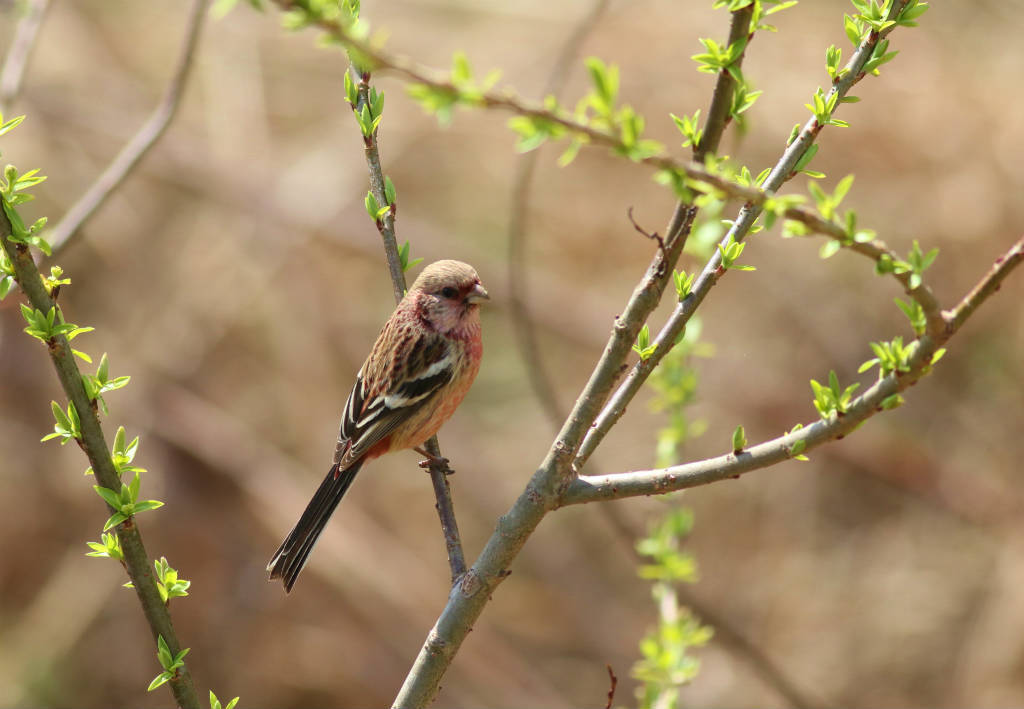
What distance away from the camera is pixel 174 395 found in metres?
7.67

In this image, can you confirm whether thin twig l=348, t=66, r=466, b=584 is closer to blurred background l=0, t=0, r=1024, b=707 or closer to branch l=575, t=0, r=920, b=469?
branch l=575, t=0, r=920, b=469

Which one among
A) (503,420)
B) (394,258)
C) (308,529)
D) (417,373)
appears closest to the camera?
(394,258)

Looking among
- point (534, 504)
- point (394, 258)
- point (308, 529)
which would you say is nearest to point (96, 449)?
point (534, 504)

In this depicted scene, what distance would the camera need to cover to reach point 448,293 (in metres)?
4.85

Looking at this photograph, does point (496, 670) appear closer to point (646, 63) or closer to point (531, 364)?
point (531, 364)

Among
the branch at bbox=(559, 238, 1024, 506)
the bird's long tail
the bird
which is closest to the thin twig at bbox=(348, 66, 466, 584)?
the branch at bbox=(559, 238, 1024, 506)

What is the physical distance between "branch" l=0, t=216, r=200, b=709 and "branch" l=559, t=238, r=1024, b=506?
0.97 m

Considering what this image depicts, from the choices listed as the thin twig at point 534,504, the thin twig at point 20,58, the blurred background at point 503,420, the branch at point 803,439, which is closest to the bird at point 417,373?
the thin twig at point 20,58

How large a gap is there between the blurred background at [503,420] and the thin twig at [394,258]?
15.1ft

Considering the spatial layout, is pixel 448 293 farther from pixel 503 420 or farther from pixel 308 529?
pixel 503 420

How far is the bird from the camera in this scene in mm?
4633

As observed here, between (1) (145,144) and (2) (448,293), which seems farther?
(2) (448,293)

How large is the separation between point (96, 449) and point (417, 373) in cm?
281

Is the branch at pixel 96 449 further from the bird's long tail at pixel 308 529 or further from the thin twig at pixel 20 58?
the thin twig at pixel 20 58
